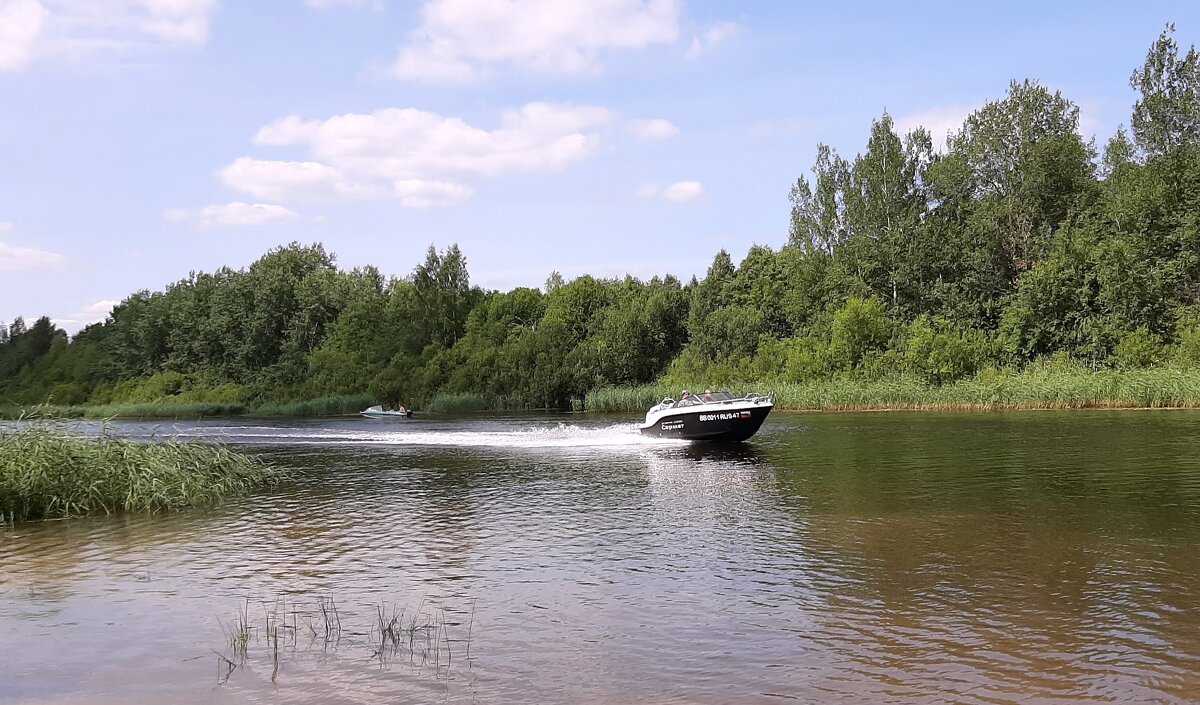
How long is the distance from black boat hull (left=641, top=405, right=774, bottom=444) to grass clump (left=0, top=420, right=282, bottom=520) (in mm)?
19253

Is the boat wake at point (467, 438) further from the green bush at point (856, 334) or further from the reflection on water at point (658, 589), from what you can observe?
the green bush at point (856, 334)

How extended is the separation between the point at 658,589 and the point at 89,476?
1496cm

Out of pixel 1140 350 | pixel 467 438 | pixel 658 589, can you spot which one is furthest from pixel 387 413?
pixel 658 589

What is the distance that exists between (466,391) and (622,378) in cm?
1698

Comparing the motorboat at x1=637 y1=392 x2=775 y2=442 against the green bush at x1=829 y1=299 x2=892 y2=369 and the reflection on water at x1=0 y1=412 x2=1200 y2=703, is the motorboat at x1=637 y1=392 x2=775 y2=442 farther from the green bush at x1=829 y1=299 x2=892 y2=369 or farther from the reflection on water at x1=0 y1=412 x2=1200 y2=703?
the green bush at x1=829 y1=299 x2=892 y2=369

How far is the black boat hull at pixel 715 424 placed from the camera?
1384 inches

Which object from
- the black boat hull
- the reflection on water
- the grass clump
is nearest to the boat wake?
the black boat hull

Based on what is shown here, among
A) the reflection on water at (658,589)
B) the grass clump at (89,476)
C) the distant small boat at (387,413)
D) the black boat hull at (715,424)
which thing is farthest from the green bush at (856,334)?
the grass clump at (89,476)

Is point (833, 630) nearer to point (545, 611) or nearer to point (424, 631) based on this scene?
point (545, 611)

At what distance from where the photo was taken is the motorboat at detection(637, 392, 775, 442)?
115ft

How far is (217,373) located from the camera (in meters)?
115

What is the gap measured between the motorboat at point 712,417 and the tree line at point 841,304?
34.8 metres

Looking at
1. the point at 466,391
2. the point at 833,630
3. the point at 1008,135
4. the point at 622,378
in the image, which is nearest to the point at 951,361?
the point at 1008,135

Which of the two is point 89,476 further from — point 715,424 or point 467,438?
point 467,438
